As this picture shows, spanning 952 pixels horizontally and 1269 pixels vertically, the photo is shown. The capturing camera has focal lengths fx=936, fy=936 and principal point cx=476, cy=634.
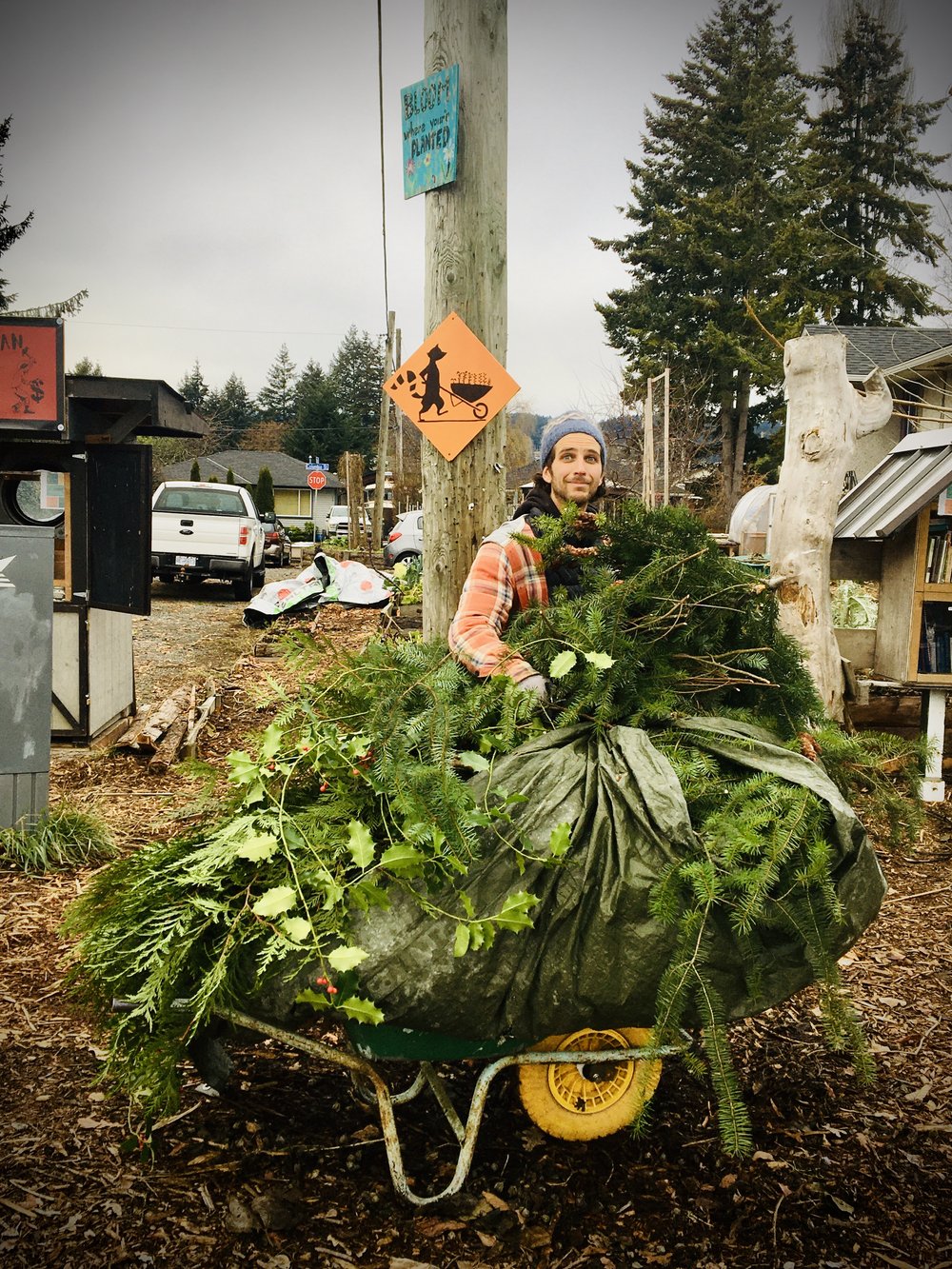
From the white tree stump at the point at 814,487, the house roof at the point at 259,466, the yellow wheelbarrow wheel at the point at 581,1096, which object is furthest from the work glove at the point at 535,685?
the house roof at the point at 259,466

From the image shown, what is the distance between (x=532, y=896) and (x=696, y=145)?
33416mm

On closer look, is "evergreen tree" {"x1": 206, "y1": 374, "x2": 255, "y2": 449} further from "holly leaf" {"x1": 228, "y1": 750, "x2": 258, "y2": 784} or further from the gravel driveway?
"holly leaf" {"x1": 228, "y1": 750, "x2": 258, "y2": 784}

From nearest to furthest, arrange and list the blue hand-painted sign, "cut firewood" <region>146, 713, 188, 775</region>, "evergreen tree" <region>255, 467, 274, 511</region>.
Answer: the blue hand-painted sign, "cut firewood" <region>146, 713, 188, 775</region>, "evergreen tree" <region>255, 467, 274, 511</region>

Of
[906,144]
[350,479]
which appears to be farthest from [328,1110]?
[906,144]

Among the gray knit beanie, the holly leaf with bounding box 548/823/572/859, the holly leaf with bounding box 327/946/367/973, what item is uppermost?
the gray knit beanie

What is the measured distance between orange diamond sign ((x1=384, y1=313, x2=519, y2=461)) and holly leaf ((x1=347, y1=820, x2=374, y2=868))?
195cm

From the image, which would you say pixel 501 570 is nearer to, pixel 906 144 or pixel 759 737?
pixel 759 737

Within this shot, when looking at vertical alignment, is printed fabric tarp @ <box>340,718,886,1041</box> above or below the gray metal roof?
below

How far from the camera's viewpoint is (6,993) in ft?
11.2

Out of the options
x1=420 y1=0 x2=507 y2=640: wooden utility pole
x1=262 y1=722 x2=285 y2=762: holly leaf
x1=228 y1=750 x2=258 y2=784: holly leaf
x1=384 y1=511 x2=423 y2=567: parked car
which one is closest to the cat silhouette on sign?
x1=420 y1=0 x2=507 y2=640: wooden utility pole

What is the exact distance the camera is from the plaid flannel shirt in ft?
8.57

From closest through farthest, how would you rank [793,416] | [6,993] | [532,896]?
[532,896], [6,993], [793,416]

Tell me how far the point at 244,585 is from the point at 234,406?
6450 cm

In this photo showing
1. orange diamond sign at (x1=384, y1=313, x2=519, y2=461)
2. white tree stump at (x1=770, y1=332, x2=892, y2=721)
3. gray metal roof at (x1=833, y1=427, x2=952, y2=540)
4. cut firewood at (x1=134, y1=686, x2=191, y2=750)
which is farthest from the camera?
cut firewood at (x1=134, y1=686, x2=191, y2=750)
